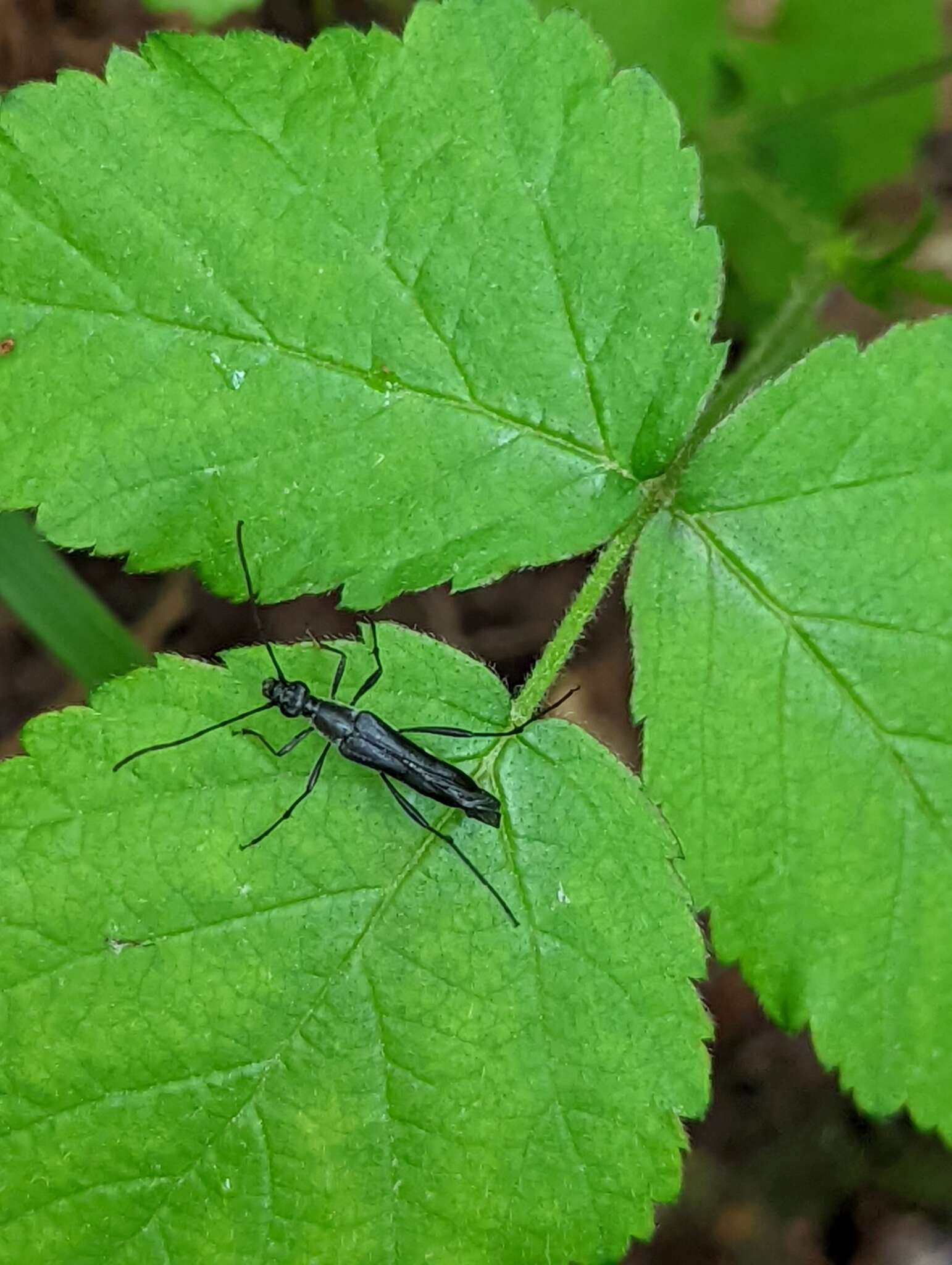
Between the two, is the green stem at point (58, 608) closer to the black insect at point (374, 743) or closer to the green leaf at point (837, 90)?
the black insect at point (374, 743)

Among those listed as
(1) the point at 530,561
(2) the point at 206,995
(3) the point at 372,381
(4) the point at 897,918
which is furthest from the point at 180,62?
(4) the point at 897,918

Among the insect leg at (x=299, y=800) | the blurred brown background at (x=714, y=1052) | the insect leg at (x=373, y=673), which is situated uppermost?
the insect leg at (x=373, y=673)

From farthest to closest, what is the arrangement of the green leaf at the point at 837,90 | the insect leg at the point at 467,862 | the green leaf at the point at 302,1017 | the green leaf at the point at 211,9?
the green leaf at the point at 837,90 → the green leaf at the point at 211,9 → the insect leg at the point at 467,862 → the green leaf at the point at 302,1017

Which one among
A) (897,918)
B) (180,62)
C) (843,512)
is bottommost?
(897,918)

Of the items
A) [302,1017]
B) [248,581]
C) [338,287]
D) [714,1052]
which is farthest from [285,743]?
[714,1052]

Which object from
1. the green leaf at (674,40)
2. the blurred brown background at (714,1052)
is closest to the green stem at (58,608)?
the blurred brown background at (714,1052)

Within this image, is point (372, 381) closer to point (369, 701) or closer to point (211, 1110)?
point (369, 701)
